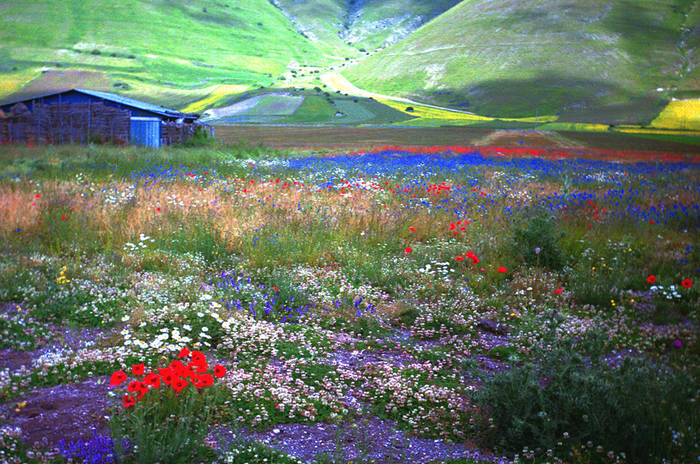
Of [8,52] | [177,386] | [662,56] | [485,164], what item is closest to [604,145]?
[485,164]

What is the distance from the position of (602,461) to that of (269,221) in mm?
7933

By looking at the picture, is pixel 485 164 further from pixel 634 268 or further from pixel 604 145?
pixel 604 145

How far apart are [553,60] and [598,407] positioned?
150 meters

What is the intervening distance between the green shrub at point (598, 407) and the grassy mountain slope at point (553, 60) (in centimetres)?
9698

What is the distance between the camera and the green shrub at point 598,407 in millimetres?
Result: 3760

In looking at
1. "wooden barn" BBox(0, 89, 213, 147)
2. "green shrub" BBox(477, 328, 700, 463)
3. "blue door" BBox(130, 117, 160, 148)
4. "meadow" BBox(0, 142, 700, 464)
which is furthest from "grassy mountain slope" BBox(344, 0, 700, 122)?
"green shrub" BBox(477, 328, 700, 463)

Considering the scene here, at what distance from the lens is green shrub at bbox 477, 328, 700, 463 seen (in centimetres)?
376

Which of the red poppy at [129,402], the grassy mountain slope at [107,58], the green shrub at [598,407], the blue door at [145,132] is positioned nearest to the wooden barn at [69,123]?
the blue door at [145,132]

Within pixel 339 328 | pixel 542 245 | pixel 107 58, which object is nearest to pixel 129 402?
pixel 339 328

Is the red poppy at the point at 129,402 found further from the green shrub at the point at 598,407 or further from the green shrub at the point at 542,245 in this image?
the green shrub at the point at 542,245

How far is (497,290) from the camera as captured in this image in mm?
7758

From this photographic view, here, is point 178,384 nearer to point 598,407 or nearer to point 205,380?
point 205,380

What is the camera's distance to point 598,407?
396 cm

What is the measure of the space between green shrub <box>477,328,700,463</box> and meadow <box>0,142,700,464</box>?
2 centimetres
